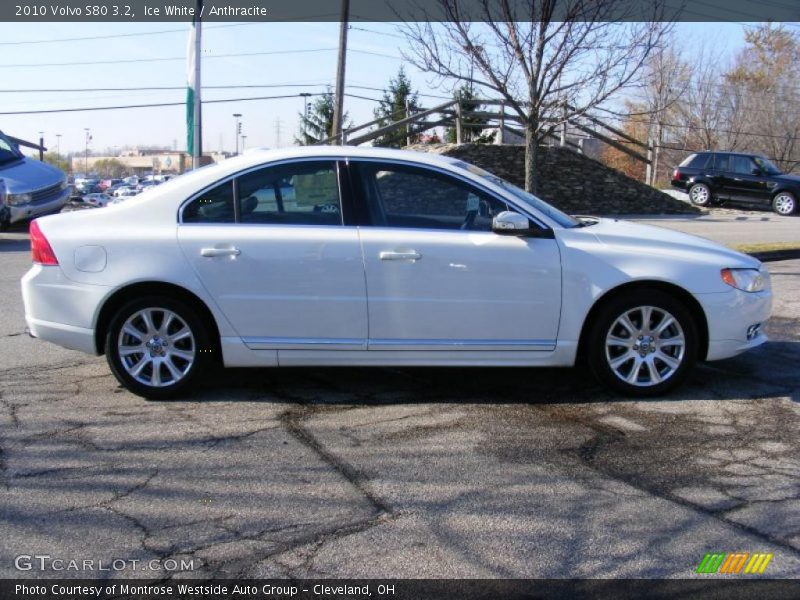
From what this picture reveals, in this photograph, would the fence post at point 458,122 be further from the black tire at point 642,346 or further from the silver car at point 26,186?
the black tire at point 642,346

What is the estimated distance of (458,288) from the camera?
525 centimetres

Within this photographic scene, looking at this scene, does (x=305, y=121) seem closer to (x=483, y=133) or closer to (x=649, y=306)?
(x=483, y=133)

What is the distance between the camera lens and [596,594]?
306 cm

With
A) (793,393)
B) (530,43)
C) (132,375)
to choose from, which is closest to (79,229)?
(132,375)

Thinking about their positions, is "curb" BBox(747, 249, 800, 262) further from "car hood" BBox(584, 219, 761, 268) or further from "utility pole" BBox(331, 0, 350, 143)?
"utility pole" BBox(331, 0, 350, 143)

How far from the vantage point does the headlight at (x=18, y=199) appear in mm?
15062

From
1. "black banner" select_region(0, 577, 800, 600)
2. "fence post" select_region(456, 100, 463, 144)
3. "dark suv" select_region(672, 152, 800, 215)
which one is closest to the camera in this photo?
"black banner" select_region(0, 577, 800, 600)

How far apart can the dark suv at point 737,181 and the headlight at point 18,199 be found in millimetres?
19458

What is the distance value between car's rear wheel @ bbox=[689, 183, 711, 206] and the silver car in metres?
18.7

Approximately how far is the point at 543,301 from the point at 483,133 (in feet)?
80.4

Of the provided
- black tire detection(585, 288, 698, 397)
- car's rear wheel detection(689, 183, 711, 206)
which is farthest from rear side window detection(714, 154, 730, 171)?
black tire detection(585, 288, 698, 397)

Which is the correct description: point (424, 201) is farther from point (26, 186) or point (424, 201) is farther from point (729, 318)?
point (26, 186)

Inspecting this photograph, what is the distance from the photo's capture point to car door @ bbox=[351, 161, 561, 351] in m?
5.23

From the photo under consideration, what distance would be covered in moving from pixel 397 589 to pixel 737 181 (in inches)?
962
